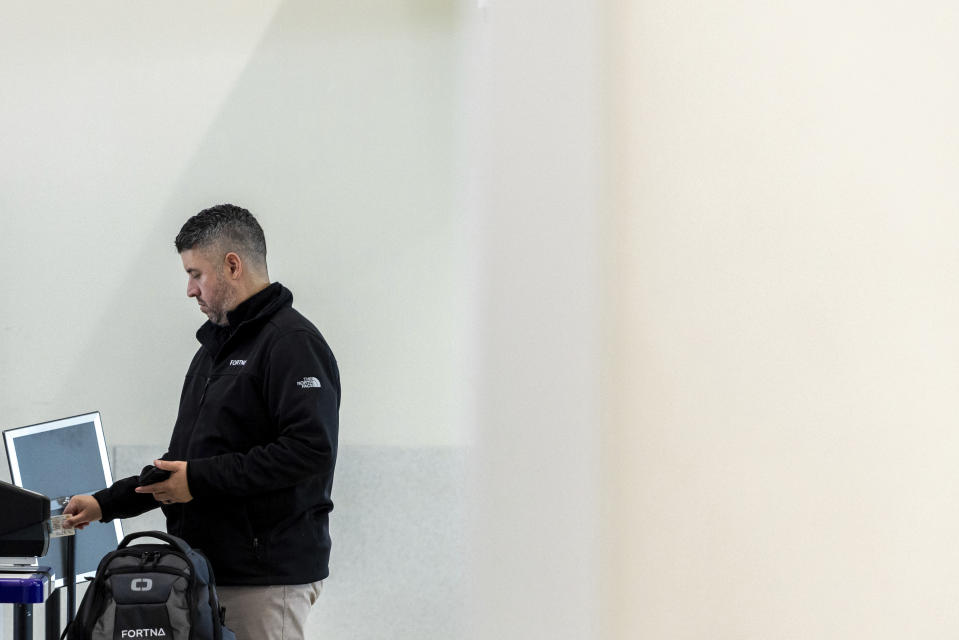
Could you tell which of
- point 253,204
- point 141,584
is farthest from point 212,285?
point 253,204

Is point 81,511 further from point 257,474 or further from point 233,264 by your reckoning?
point 233,264

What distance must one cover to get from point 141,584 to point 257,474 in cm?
34

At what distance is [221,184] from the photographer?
3.32m

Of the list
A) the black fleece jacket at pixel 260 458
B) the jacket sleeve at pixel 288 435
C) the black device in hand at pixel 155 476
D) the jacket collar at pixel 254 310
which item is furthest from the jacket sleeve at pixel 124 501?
the jacket collar at pixel 254 310

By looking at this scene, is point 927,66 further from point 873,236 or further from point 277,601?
point 277,601

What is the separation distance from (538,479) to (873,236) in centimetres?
18

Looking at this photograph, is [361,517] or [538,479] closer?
[538,479]

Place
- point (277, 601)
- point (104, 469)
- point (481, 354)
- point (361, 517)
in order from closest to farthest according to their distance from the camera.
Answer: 1. point (481, 354)
2. point (277, 601)
3. point (104, 469)
4. point (361, 517)

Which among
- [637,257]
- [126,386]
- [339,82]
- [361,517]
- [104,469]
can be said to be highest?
[339,82]

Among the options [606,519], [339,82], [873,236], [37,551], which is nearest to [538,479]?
[606,519]

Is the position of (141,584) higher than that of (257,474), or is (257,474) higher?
(257,474)

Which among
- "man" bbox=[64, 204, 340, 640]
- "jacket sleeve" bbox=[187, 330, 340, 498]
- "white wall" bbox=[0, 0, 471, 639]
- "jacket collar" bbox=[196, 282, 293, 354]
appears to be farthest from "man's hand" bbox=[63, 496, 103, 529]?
"white wall" bbox=[0, 0, 471, 639]

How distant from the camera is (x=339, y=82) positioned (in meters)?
3.34

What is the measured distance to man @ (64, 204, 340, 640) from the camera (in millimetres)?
2070
